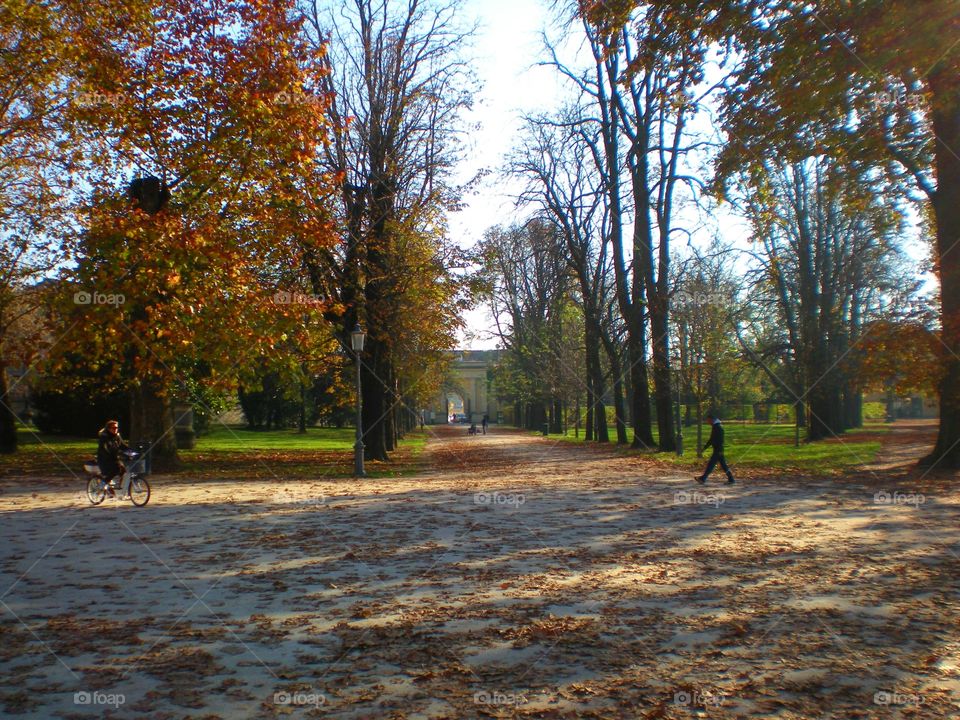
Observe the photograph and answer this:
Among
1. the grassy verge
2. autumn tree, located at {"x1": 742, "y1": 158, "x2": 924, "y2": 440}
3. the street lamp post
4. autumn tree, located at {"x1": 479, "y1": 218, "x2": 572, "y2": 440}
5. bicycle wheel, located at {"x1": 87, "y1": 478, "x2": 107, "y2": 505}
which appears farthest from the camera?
autumn tree, located at {"x1": 479, "y1": 218, "x2": 572, "y2": 440}

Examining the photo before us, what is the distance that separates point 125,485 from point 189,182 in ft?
29.9

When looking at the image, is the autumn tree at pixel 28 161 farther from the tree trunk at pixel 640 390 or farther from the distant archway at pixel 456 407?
the distant archway at pixel 456 407

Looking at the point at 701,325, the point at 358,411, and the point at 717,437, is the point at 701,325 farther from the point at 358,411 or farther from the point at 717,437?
the point at 358,411

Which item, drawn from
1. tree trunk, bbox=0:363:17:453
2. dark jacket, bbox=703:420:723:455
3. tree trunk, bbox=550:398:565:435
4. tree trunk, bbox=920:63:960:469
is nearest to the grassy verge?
tree trunk, bbox=0:363:17:453

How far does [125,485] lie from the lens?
15.7 metres

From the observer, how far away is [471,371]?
134 meters

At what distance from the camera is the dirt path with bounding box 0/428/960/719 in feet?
16.9

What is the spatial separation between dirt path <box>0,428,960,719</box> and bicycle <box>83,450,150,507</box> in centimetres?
147

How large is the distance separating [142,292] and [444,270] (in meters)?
11.0

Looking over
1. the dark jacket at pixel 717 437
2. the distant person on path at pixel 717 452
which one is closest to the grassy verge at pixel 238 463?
the distant person on path at pixel 717 452

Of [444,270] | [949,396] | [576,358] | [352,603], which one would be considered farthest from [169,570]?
[576,358]

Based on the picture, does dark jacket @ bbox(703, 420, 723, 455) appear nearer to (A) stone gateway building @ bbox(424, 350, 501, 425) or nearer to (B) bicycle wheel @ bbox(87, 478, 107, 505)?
(B) bicycle wheel @ bbox(87, 478, 107, 505)

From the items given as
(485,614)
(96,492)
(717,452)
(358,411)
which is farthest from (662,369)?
(485,614)

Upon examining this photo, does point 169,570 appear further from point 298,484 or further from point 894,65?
point 894,65
